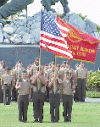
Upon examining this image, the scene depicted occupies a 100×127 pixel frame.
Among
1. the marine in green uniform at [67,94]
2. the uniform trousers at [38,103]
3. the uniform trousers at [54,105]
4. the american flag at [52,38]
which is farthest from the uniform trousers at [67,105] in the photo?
the american flag at [52,38]

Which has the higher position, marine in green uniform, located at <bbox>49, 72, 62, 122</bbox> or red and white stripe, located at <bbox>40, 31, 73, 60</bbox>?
red and white stripe, located at <bbox>40, 31, 73, 60</bbox>

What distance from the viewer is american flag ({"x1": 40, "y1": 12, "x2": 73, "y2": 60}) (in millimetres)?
15586

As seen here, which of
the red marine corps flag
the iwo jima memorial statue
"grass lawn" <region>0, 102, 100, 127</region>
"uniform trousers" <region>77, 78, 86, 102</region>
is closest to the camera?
"grass lawn" <region>0, 102, 100, 127</region>

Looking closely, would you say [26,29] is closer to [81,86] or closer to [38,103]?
[81,86]

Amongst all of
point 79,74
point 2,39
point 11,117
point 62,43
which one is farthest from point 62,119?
point 2,39

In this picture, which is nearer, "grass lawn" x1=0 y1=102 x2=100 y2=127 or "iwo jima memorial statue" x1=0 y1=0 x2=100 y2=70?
"grass lawn" x1=0 y1=102 x2=100 y2=127

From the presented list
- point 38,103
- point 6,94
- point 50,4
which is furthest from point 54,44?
point 50,4

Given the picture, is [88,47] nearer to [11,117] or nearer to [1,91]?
[11,117]

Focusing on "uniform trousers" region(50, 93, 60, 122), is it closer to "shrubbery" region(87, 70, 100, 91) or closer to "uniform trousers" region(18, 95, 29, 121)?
"uniform trousers" region(18, 95, 29, 121)

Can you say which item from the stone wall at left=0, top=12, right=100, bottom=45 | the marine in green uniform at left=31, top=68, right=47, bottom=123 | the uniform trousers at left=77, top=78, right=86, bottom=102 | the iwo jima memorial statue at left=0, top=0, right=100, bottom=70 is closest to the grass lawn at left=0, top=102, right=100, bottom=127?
the marine in green uniform at left=31, top=68, right=47, bottom=123

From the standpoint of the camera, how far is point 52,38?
1574 centimetres

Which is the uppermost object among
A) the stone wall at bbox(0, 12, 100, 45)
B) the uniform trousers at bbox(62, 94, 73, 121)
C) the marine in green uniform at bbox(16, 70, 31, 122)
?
the stone wall at bbox(0, 12, 100, 45)

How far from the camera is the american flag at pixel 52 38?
15586 millimetres

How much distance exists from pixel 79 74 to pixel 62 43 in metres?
8.83
